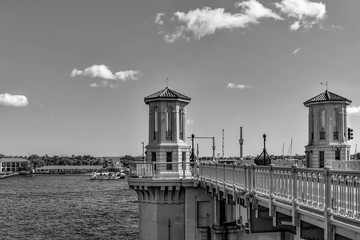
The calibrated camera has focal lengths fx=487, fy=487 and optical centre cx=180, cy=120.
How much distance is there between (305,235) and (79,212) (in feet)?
236

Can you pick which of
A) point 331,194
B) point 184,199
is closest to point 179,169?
point 184,199

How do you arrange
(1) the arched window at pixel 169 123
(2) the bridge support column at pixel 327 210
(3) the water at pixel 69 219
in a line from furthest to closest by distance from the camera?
(3) the water at pixel 69 219
(1) the arched window at pixel 169 123
(2) the bridge support column at pixel 327 210

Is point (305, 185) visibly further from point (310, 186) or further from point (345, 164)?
point (345, 164)

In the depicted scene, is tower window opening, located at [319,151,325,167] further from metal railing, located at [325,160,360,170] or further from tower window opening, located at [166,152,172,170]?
tower window opening, located at [166,152,172,170]

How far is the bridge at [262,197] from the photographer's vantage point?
449 inches

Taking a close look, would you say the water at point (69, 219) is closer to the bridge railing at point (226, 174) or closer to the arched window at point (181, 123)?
the arched window at point (181, 123)

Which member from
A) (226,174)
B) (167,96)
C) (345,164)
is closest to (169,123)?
(167,96)

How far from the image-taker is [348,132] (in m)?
38.9

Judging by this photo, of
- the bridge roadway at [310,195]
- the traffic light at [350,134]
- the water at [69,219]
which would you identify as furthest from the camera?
the water at [69,219]

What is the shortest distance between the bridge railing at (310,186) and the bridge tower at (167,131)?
1352 centimetres

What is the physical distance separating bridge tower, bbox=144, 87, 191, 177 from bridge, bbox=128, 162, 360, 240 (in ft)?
1.65

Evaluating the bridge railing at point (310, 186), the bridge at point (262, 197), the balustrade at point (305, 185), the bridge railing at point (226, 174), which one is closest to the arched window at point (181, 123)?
the bridge at point (262, 197)

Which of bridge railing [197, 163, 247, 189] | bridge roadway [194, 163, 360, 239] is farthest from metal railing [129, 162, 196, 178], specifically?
bridge roadway [194, 163, 360, 239]

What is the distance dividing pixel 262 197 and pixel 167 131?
56.2 feet
